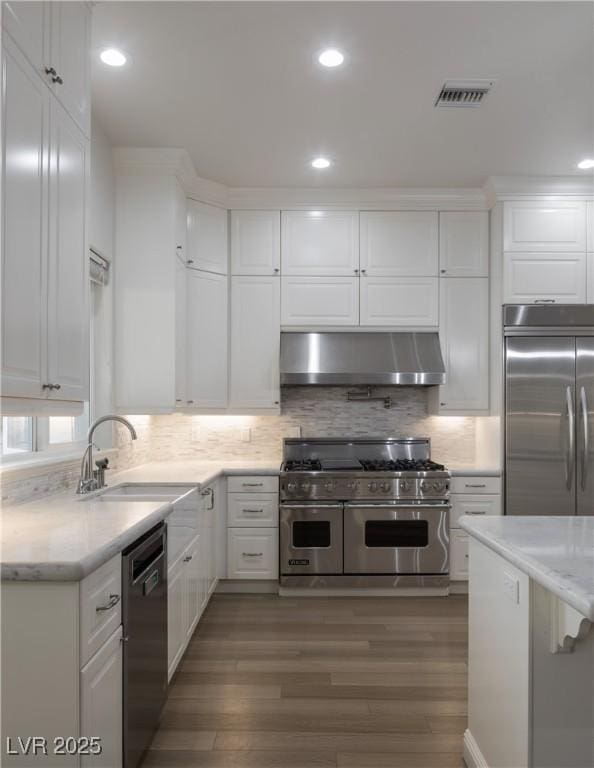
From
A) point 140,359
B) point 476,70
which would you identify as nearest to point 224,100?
point 476,70

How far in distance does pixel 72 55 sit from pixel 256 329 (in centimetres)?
251

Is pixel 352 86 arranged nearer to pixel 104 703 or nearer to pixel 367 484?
pixel 367 484

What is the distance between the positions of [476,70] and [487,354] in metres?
2.20

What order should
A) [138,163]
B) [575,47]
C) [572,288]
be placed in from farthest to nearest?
[572,288]
[138,163]
[575,47]

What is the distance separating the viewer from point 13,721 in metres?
1.48

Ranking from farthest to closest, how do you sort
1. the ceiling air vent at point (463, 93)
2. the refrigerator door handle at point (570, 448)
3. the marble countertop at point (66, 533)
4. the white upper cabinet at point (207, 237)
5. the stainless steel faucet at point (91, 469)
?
the white upper cabinet at point (207, 237) → the refrigerator door handle at point (570, 448) → the ceiling air vent at point (463, 93) → the stainless steel faucet at point (91, 469) → the marble countertop at point (66, 533)

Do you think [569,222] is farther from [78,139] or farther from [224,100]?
[78,139]

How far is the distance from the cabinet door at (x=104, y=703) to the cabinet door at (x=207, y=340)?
253 cm

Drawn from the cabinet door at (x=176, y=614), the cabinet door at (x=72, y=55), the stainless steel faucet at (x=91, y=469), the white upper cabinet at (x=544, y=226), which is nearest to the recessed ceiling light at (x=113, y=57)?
the cabinet door at (x=72, y=55)

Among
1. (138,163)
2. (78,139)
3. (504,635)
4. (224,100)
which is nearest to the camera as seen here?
(504,635)

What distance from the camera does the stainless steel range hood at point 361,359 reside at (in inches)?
168

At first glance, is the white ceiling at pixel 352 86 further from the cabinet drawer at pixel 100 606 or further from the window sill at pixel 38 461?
the cabinet drawer at pixel 100 606

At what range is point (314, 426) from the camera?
471 cm

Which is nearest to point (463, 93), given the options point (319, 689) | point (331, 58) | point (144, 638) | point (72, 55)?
point (331, 58)
